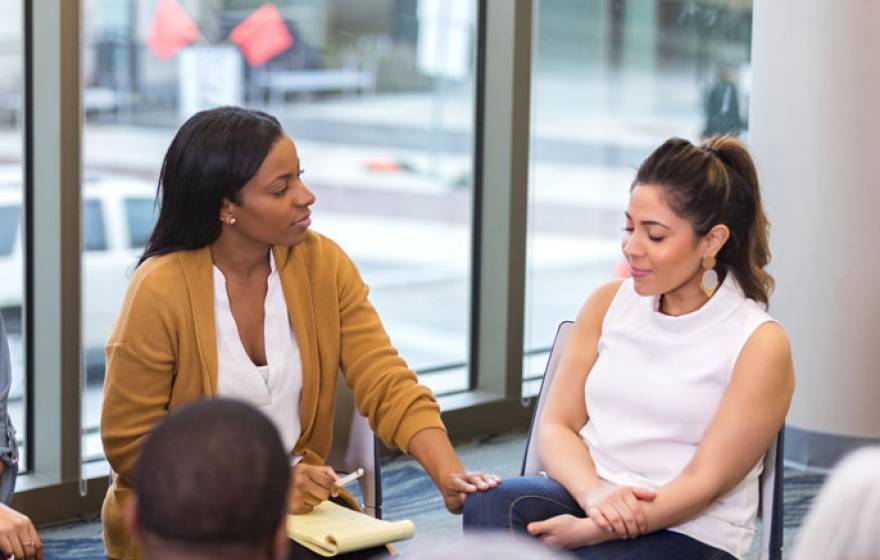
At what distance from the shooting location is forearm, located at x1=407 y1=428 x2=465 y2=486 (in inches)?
103

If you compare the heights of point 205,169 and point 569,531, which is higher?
point 205,169

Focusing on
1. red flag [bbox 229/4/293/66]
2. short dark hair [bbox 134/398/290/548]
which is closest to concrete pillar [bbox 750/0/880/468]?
red flag [bbox 229/4/293/66]

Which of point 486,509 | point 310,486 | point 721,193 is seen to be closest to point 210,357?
point 310,486

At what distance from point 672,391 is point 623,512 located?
27 cm

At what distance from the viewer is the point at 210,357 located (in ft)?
8.57

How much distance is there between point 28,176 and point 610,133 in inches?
127

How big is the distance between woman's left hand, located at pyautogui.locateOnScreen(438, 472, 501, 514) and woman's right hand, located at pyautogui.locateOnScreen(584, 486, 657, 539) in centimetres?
21

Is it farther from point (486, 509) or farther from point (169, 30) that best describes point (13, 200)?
point (486, 509)

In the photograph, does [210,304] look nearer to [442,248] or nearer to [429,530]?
[429,530]

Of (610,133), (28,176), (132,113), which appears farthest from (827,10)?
(28,176)

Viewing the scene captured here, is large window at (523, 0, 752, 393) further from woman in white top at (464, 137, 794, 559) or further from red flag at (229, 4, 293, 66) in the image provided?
woman in white top at (464, 137, 794, 559)

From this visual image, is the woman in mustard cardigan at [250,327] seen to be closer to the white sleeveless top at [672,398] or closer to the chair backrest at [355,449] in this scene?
the chair backrest at [355,449]

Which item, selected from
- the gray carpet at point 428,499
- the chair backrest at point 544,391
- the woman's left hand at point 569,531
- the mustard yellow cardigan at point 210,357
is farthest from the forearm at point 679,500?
the gray carpet at point 428,499

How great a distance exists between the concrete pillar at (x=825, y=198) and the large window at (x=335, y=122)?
1274 mm
